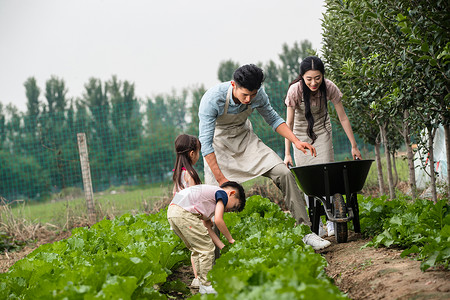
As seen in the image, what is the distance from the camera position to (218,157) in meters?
4.88

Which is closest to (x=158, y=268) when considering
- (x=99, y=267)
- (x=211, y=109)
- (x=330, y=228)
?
(x=99, y=267)

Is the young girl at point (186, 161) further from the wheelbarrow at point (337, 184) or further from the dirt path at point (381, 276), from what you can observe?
the dirt path at point (381, 276)

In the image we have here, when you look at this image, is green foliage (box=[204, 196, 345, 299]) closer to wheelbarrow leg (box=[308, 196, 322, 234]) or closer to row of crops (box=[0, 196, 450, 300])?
row of crops (box=[0, 196, 450, 300])

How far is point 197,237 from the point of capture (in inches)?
154

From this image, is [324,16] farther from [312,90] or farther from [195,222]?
[195,222]

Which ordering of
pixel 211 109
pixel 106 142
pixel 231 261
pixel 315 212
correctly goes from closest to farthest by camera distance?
pixel 231 261, pixel 211 109, pixel 315 212, pixel 106 142

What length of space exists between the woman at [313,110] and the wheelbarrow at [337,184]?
43cm

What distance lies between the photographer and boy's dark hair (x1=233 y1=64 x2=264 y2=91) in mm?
4109

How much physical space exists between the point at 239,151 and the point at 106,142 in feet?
29.8

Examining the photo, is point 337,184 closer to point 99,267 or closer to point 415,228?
point 415,228

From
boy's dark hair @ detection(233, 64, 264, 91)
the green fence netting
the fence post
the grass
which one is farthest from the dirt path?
the green fence netting

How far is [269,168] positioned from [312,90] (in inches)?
34.9

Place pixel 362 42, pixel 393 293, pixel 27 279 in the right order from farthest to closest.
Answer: pixel 362 42
pixel 27 279
pixel 393 293

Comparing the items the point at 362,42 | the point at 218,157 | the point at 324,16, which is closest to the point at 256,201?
the point at 218,157
